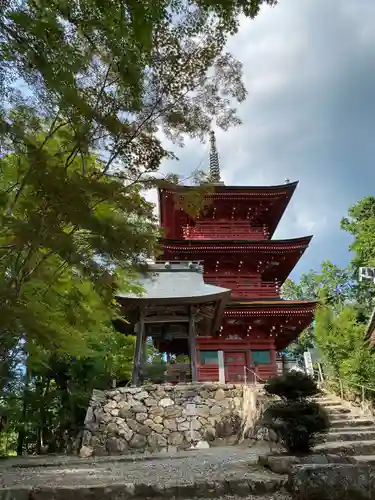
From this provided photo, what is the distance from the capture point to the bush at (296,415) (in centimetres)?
626

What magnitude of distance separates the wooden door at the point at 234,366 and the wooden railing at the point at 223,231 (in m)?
4.81

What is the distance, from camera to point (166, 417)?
10.0 m

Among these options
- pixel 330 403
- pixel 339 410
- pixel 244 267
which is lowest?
pixel 339 410

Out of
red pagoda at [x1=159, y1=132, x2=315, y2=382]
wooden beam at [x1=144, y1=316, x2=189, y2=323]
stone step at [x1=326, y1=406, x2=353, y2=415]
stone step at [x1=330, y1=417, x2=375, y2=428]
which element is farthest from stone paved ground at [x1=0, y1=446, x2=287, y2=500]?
red pagoda at [x1=159, y1=132, x2=315, y2=382]

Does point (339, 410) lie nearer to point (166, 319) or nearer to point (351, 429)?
point (351, 429)

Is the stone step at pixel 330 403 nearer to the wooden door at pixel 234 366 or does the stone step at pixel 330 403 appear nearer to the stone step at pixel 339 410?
the stone step at pixel 339 410

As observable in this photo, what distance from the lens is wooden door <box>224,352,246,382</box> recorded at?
14.4m

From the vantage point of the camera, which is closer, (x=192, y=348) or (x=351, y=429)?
(x=351, y=429)

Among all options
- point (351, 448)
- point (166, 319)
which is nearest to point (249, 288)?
point (166, 319)

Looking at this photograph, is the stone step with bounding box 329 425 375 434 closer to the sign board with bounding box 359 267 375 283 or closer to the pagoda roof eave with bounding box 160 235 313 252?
the pagoda roof eave with bounding box 160 235 313 252

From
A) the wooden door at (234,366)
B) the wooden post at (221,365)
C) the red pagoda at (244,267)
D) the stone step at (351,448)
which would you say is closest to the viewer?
the stone step at (351,448)

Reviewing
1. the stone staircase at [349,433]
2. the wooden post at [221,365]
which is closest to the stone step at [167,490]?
the stone staircase at [349,433]

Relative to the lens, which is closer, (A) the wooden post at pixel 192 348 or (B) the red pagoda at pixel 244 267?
(A) the wooden post at pixel 192 348

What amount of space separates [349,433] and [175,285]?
5.90 metres
